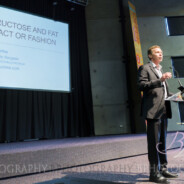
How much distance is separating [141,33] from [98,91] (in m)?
1.95

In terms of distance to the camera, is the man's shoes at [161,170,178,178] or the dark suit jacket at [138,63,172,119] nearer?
the dark suit jacket at [138,63,172,119]

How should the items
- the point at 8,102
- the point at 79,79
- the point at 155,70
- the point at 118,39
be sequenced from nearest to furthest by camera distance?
the point at 155,70
the point at 8,102
the point at 79,79
the point at 118,39

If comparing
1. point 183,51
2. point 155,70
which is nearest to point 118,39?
point 183,51

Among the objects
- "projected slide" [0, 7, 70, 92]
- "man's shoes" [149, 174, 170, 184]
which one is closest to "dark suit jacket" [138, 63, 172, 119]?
"man's shoes" [149, 174, 170, 184]

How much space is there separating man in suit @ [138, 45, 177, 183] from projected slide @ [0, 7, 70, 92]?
107 inches

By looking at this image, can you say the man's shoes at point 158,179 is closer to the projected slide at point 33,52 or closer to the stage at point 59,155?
the stage at point 59,155

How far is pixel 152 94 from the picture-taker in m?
1.52

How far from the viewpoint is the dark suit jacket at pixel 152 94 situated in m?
1.48

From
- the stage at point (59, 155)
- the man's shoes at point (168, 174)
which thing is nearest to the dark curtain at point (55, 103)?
the stage at point (59, 155)

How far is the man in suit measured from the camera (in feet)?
4.86

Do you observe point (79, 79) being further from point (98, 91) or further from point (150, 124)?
point (150, 124)

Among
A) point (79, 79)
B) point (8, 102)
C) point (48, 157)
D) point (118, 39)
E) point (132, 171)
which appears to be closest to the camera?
point (132, 171)

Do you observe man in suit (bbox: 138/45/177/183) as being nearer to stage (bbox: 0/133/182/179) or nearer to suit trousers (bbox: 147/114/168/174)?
suit trousers (bbox: 147/114/168/174)

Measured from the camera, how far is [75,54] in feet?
16.1
